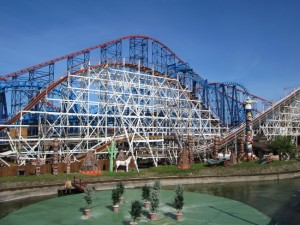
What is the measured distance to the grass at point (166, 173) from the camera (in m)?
22.5

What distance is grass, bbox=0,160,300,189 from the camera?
2245cm

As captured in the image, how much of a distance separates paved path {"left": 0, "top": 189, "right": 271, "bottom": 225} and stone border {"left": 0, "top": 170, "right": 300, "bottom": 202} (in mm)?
5060

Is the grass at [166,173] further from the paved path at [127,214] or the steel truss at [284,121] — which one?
the steel truss at [284,121]

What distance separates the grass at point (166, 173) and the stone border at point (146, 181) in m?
0.86

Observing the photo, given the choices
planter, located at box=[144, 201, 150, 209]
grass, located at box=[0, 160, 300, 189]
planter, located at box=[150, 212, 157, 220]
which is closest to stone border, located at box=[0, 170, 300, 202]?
grass, located at box=[0, 160, 300, 189]

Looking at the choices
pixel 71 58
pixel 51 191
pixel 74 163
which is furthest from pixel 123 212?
pixel 71 58

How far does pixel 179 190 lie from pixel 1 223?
6837 mm

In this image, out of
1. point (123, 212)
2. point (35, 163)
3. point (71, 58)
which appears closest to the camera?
point (123, 212)

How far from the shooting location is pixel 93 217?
13.7 metres

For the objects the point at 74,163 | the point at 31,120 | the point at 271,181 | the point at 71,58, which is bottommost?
the point at 271,181

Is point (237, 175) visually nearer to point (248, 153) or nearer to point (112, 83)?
point (248, 153)

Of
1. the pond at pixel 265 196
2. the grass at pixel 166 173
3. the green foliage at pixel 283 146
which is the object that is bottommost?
the pond at pixel 265 196

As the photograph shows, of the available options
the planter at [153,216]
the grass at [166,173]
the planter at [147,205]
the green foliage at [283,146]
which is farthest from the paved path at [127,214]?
the green foliage at [283,146]

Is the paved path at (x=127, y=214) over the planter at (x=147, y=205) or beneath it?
beneath
